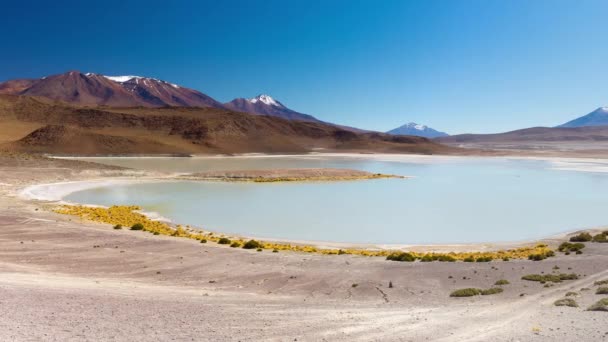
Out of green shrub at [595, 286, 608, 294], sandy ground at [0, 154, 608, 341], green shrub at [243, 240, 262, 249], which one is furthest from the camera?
green shrub at [243, 240, 262, 249]

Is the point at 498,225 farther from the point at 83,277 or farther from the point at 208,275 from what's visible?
the point at 83,277

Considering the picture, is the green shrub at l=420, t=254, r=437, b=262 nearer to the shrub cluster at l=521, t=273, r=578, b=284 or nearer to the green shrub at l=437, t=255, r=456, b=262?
the green shrub at l=437, t=255, r=456, b=262

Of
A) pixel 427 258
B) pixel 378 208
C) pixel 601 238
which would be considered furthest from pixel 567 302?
pixel 378 208

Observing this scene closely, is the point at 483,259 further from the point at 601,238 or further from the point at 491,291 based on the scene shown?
the point at 601,238

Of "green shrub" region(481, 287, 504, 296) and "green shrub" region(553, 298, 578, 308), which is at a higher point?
"green shrub" region(553, 298, 578, 308)

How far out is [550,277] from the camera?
36.4 feet

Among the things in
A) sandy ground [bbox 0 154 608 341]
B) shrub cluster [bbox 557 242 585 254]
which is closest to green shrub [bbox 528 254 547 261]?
sandy ground [bbox 0 154 608 341]

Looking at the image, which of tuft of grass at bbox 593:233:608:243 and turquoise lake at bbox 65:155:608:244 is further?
turquoise lake at bbox 65:155:608:244

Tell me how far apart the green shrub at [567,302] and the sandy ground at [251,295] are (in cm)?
15

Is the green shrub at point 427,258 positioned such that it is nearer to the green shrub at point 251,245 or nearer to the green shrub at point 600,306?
the green shrub at point 251,245

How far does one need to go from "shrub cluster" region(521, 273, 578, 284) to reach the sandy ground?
0.30 metres

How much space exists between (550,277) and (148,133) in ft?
371

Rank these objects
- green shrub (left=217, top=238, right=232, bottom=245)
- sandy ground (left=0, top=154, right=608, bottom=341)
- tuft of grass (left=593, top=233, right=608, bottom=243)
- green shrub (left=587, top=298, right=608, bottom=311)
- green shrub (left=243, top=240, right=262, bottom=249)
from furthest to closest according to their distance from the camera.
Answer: tuft of grass (left=593, top=233, right=608, bottom=243) < green shrub (left=217, top=238, right=232, bottom=245) < green shrub (left=243, top=240, right=262, bottom=249) < green shrub (left=587, top=298, right=608, bottom=311) < sandy ground (left=0, top=154, right=608, bottom=341)

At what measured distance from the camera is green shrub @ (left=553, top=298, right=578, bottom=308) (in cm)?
831
